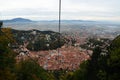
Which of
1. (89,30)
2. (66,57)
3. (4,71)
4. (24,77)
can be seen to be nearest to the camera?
(4,71)

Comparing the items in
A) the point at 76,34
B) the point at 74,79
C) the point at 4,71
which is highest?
the point at 4,71

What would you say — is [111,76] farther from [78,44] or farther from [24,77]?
[78,44]

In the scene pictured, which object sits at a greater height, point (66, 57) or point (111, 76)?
point (111, 76)

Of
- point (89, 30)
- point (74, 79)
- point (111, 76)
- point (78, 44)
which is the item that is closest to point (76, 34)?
point (89, 30)

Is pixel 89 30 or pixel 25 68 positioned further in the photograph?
pixel 89 30

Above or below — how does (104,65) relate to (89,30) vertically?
above

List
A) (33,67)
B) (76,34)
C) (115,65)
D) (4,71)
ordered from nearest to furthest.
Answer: (115,65) < (4,71) < (33,67) < (76,34)

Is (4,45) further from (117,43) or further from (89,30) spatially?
(89,30)

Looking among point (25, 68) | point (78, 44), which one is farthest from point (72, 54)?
point (25, 68)

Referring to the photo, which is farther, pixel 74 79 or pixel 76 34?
pixel 76 34
